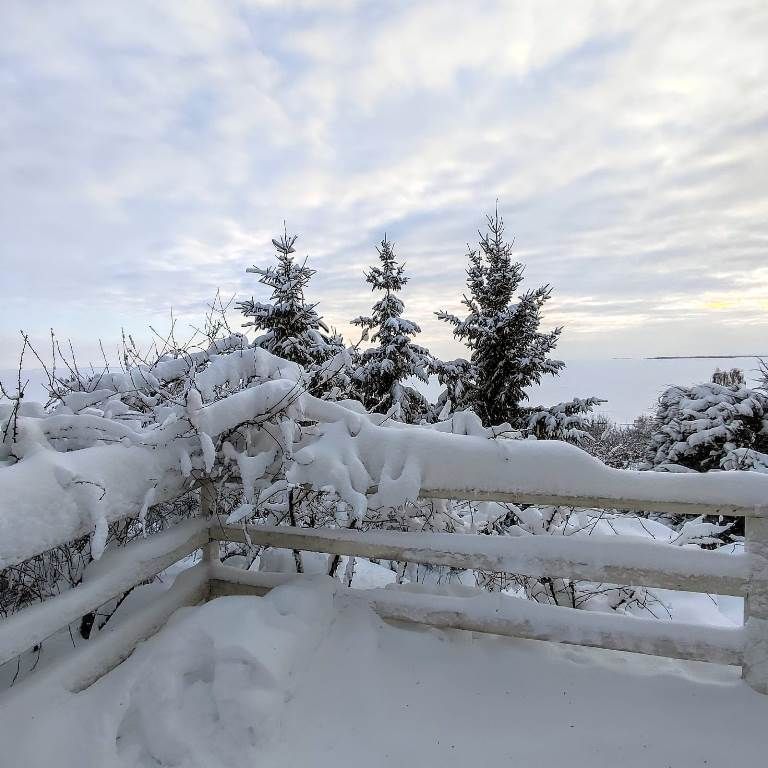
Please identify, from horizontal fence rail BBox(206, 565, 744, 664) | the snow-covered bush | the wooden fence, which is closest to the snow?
the wooden fence

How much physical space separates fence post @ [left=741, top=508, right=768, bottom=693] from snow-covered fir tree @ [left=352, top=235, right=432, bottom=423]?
38.3 feet

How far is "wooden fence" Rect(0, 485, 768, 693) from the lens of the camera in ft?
7.29

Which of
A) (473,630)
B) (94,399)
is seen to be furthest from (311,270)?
(473,630)

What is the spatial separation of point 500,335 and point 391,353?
12.0 ft

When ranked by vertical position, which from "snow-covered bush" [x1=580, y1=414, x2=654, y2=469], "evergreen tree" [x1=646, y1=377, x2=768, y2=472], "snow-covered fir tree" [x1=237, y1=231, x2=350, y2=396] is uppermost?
"snow-covered fir tree" [x1=237, y1=231, x2=350, y2=396]

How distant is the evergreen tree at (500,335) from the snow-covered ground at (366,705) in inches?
497

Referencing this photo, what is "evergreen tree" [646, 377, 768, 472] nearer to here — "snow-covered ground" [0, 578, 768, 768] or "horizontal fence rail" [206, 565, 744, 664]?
"horizontal fence rail" [206, 565, 744, 664]

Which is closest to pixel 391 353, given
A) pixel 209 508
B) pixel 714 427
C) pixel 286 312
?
pixel 286 312

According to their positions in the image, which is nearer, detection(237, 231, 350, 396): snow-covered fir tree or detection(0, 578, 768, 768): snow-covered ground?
detection(0, 578, 768, 768): snow-covered ground

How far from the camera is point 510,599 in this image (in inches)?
104

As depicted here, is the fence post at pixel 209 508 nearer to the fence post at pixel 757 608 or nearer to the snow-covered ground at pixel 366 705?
the snow-covered ground at pixel 366 705

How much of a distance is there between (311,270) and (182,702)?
11689 mm

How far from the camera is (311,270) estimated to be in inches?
511

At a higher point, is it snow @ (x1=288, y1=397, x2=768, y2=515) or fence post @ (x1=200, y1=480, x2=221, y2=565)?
snow @ (x1=288, y1=397, x2=768, y2=515)
